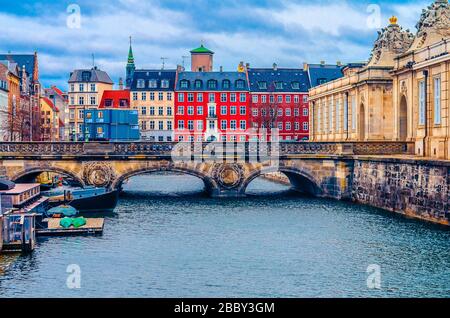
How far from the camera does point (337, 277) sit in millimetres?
35688

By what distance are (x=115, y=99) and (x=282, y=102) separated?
98.3 ft

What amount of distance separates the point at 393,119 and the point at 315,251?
3455 cm

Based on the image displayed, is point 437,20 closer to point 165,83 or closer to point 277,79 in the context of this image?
point 277,79

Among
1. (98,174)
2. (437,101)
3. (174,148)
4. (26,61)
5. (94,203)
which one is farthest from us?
(26,61)

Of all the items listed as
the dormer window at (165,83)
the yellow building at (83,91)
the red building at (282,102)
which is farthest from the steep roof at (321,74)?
the yellow building at (83,91)

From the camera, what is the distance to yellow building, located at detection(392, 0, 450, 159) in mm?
57750

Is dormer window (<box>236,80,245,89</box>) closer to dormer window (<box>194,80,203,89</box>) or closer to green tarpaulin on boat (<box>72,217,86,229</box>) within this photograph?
dormer window (<box>194,80,203,89</box>)

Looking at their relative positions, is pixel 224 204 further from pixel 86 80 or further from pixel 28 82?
pixel 86 80

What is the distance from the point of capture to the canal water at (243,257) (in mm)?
33500

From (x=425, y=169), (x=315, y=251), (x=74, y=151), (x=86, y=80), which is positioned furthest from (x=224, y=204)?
(x=86, y=80)

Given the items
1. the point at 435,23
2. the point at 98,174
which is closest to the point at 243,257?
the point at 98,174

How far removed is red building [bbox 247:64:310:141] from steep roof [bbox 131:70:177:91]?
13.8 meters


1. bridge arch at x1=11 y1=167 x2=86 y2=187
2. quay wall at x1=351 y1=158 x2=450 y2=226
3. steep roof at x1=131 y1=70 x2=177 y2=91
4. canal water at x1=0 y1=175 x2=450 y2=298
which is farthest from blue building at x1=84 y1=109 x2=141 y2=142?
steep roof at x1=131 y1=70 x2=177 y2=91

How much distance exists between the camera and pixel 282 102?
147000 mm
